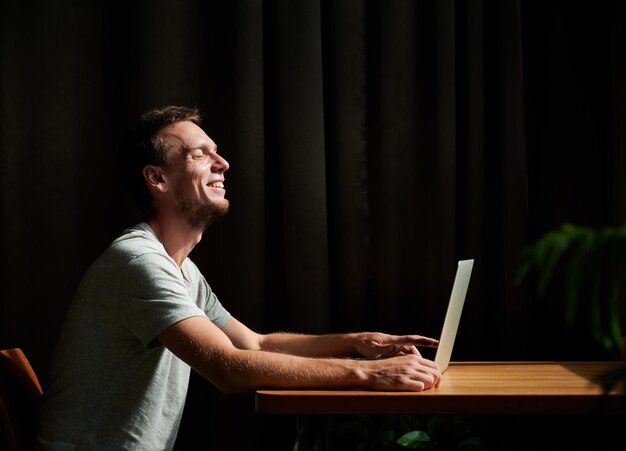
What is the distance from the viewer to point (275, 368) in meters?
1.42

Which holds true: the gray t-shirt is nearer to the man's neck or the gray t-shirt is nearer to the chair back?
the chair back

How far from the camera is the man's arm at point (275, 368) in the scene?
54.8 inches

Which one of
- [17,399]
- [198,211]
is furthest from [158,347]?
[198,211]

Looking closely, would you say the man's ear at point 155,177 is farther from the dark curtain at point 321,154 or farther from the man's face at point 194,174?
the dark curtain at point 321,154

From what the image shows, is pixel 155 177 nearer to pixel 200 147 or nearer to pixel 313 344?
pixel 200 147

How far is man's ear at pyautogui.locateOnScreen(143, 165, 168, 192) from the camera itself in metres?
1.93

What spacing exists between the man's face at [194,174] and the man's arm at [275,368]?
0.50m

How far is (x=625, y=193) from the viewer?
2277mm

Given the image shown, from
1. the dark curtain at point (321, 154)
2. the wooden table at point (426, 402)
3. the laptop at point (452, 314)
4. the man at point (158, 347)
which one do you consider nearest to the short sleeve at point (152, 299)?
the man at point (158, 347)

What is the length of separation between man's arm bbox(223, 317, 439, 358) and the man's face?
1.23ft

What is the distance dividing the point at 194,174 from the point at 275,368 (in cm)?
71

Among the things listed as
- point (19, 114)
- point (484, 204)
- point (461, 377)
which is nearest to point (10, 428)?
point (461, 377)

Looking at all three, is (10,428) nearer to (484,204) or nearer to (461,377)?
(461,377)

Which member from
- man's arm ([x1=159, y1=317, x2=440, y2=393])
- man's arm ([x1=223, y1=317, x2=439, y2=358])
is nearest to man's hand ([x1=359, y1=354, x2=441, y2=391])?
man's arm ([x1=159, y1=317, x2=440, y2=393])
